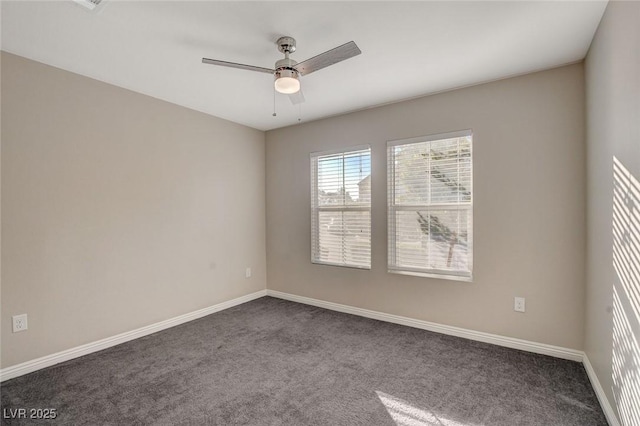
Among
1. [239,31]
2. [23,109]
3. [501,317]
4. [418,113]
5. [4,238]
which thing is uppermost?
[239,31]

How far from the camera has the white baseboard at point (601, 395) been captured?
1.78m

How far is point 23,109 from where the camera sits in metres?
2.43

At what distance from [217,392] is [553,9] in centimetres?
336

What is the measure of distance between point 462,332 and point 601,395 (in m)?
1.15

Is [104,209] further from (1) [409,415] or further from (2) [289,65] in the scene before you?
(1) [409,415]

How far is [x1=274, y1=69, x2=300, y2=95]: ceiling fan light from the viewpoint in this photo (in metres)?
2.11

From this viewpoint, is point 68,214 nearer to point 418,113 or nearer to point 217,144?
point 217,144

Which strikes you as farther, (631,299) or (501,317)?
(501,317)

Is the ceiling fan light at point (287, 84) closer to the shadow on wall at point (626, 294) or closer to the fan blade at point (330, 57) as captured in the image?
the fan blade at point (330, 57)

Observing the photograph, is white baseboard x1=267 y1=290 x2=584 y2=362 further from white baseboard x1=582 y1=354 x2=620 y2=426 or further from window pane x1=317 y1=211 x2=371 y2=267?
window pane x1=317 y1=211 x2=371 y2=267

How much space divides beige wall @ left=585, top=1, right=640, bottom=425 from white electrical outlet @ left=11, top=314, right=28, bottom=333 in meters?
3.95

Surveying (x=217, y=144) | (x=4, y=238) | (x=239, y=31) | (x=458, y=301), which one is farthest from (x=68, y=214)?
(x=458, y=301)

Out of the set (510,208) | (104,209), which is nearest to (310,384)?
(510,208)

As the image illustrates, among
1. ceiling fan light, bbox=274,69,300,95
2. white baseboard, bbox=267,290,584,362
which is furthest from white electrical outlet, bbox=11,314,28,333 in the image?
white baseboard, bbox=267,290,584,362
